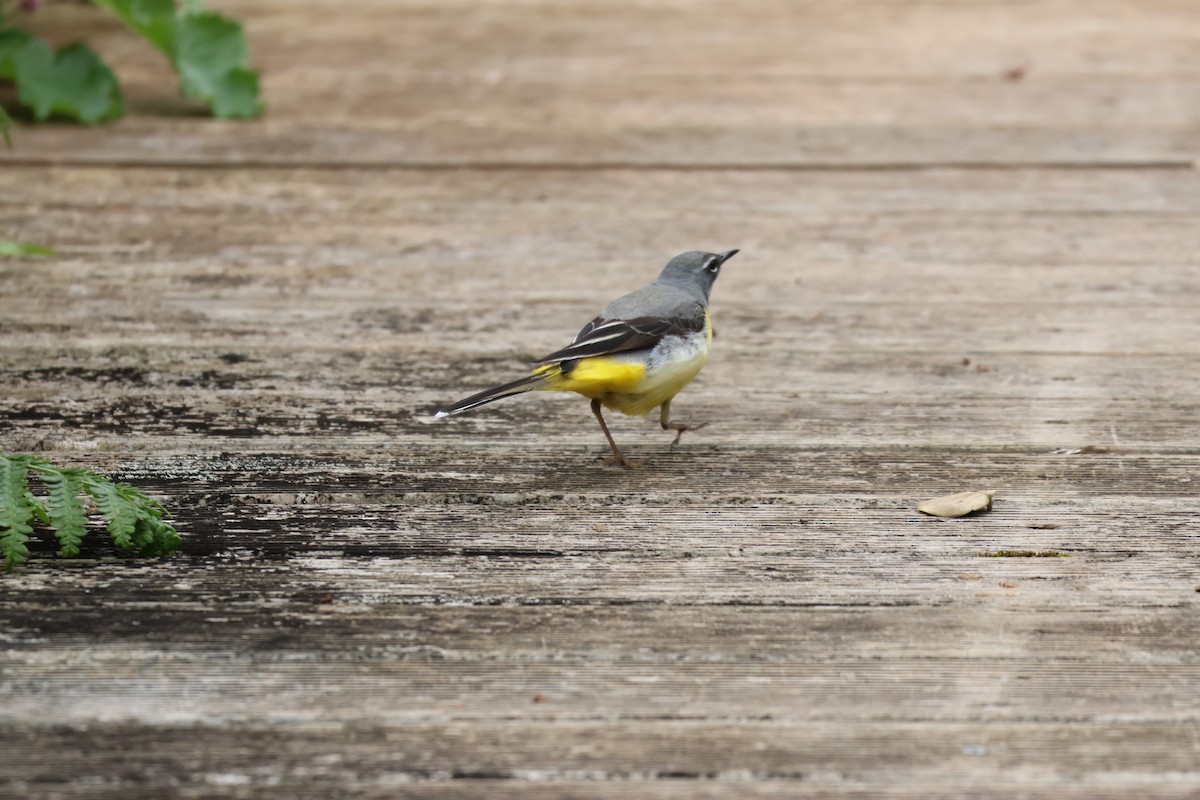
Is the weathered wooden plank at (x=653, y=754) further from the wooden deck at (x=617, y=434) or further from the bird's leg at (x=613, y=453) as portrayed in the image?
the bird's leg at (x=613, y=453)

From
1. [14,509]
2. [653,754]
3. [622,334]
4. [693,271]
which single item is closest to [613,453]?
[622,334]

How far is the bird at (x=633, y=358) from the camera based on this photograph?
3072mm

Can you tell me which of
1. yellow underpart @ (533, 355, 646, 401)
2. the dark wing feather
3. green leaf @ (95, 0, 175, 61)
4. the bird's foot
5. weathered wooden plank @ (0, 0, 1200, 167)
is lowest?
the bird's foot

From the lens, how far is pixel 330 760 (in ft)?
6.88

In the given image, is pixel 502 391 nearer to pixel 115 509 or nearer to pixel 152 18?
pixel 115 509

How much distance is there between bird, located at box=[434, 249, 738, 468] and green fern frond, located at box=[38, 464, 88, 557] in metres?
0.89

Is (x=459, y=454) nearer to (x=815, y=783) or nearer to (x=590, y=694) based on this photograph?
(x=590, y=694)

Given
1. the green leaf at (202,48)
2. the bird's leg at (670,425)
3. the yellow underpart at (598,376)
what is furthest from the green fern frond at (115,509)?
the green leaf at (202,48)

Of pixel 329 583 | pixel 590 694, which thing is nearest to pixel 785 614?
pixel 590 694

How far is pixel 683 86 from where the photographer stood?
21.1 ft

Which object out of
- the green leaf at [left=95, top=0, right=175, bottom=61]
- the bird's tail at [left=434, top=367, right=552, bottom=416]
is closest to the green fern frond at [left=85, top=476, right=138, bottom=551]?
the bird's tail at [left=434, top=367, right=552, bottom=416]

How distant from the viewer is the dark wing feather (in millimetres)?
3098

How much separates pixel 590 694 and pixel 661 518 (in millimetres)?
733

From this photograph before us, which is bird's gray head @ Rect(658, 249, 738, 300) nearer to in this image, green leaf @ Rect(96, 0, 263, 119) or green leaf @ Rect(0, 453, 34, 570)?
green leaf @ Rect(0, 453, 34, 570)
